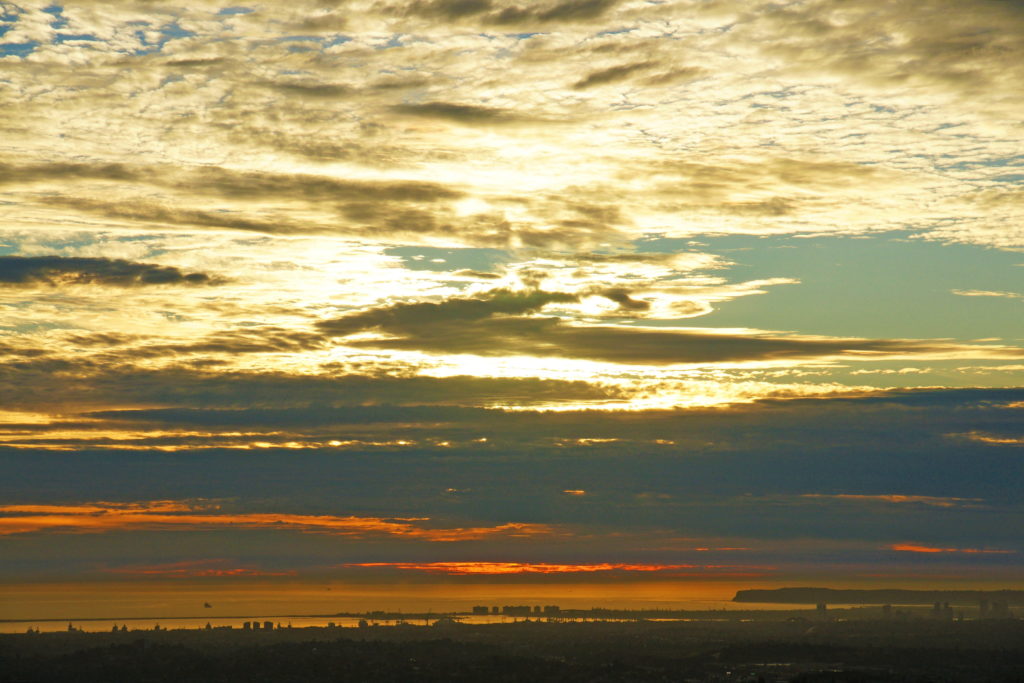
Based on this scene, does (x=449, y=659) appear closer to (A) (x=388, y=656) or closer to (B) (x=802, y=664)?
(A) (x=388, y=656)

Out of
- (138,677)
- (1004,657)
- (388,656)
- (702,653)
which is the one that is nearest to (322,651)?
(388,656)

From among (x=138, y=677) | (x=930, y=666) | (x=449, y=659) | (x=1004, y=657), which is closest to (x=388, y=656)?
(x=449, y=659)

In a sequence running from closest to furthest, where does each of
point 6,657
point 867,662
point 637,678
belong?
point 637,678, point 867,662, point 6,657

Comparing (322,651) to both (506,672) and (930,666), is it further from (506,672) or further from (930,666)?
(930,666)

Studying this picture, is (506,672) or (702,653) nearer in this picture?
(506,672)

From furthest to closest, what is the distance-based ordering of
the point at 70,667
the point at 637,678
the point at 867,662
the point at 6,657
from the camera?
the point at 6,657
the point at 867,662
the point at 70,667
the point at 637,678

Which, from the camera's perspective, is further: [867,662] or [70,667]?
[867,662]

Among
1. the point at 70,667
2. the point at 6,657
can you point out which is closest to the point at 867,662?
the point at 70,667

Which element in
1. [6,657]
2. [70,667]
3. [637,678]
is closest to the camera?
[637,678]

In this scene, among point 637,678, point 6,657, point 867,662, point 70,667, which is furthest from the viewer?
point 6,657
